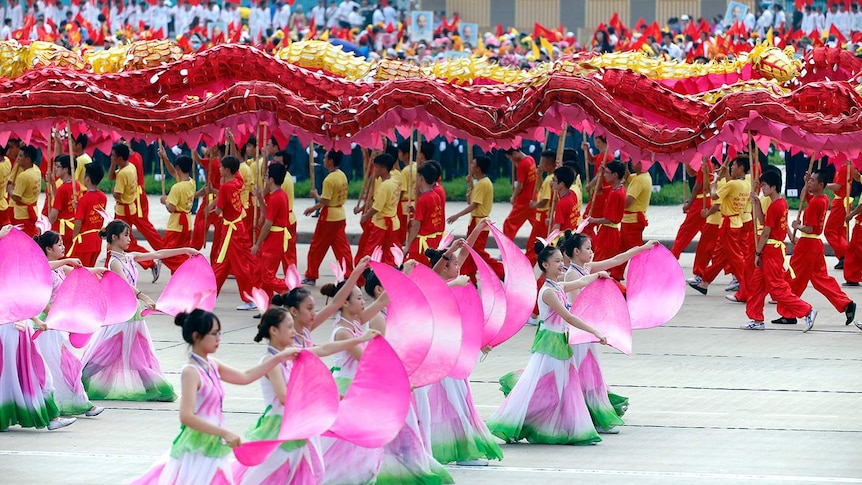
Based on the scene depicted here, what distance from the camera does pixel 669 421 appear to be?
9.88 meters

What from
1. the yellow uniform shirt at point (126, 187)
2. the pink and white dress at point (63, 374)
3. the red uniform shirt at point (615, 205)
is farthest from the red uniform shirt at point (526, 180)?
the pink and white dress at point (63, 374)

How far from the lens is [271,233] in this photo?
14391mm

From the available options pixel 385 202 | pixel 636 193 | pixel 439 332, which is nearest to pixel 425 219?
pixel 385 202

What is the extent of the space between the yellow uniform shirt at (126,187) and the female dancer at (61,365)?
5473 mm

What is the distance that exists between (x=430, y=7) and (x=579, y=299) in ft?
90.9

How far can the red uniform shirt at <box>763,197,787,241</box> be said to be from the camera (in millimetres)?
13125

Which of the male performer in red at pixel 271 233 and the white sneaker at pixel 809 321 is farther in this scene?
the male performer in red at pixel 271 233

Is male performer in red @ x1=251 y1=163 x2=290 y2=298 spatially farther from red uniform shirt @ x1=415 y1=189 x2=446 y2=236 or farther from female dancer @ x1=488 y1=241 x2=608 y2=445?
female dancer @ x1=488 y1=241 x2=608 y2=445

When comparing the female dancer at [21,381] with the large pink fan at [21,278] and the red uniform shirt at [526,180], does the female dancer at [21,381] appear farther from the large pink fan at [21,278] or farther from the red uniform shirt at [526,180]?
the red uniform shirt at [526,180]

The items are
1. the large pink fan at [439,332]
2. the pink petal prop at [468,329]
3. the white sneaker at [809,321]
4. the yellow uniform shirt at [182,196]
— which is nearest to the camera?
the large pink fan at [439,332]

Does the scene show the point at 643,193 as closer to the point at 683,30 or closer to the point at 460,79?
the point at 460,79

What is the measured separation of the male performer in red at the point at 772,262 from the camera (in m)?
13.2

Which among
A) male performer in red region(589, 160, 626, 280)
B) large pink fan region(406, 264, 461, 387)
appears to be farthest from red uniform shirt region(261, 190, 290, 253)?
large pink fan region(406, 264, 461, 387)

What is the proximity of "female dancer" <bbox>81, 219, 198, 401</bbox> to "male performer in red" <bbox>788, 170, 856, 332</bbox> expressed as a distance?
228 inches
